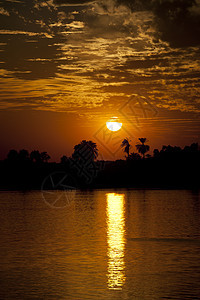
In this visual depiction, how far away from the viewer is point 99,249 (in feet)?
114

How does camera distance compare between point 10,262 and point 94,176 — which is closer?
point 10,262

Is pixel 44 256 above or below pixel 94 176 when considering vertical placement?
below

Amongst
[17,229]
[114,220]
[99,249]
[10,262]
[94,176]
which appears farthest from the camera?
[94,176]

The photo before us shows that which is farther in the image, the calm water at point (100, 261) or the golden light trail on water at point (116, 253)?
the golden light trail on water at point (116, 253)

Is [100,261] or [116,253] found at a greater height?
[116,253]

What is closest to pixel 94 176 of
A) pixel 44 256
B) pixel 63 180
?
pixel 63 180

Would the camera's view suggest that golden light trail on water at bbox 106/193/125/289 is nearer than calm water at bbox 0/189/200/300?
No

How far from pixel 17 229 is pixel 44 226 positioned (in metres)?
3.66

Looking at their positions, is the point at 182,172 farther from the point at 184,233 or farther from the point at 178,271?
the point at 178,271

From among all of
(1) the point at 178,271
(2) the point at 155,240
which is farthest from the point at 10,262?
(2) the point at 155,240

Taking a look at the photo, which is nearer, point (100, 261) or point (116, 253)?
point (100, 261)

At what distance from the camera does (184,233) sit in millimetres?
45438

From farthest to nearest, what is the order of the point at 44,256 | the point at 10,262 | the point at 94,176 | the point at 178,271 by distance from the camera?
1. the point at 94,176
2. the point at 44,256
3. the point at 10,262
4. the point at 178,271

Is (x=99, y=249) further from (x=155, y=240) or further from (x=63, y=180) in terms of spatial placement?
(x=63, y=180)
